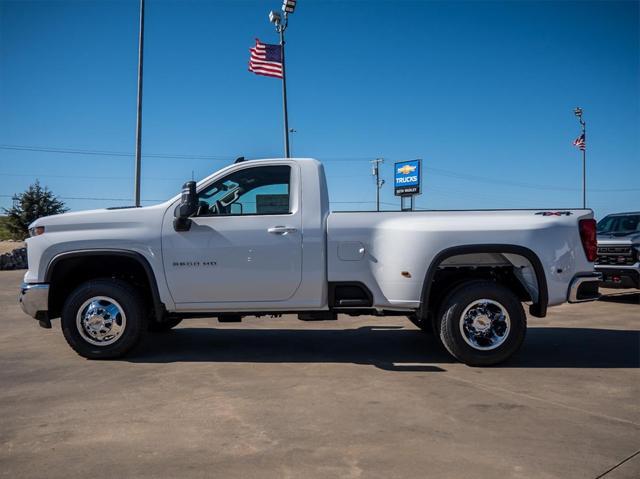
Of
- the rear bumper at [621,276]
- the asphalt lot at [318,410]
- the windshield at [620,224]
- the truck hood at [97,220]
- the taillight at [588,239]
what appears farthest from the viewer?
the windshield at [620,224]

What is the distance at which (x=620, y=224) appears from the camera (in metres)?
10.5

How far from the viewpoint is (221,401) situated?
13.3ft

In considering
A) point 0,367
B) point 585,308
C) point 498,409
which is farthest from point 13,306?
point 585,308

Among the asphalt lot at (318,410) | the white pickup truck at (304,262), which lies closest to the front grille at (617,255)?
the asphalt lot at (318,410)

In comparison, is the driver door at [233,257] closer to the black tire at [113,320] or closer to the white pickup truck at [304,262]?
the white pickup truck at [304,262]

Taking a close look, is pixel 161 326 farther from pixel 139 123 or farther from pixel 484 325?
pixel 139 123

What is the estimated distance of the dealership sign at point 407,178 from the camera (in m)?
28.1

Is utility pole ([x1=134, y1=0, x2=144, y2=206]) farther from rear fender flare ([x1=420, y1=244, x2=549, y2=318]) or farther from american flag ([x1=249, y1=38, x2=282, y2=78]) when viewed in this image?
rear fender flare ([x1=420, y1=244, x2=549, y2=318])

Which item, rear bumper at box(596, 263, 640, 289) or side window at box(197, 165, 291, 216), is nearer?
side window at box(197, 165, 291, 216)

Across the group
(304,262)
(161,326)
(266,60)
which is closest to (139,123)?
(266,60)

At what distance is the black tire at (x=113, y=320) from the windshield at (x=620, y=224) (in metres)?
8.91

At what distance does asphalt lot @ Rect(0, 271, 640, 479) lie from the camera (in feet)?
9.64

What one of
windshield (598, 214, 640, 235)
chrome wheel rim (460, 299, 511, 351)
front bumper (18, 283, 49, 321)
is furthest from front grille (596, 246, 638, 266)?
front bumper (18, 283, 49, 321)

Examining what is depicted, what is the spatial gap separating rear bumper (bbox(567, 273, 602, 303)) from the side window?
2983mm
